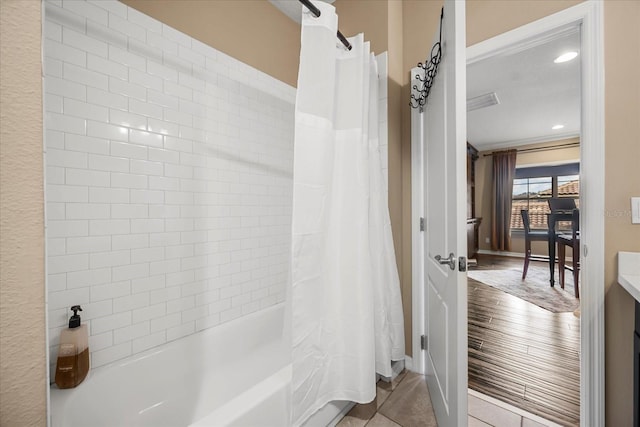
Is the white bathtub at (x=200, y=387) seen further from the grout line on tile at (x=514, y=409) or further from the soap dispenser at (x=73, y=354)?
the grout line on tile at (x=514, y=409)

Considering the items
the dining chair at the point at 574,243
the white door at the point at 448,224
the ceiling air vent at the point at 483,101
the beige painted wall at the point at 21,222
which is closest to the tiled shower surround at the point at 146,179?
the beige painted wall at the point at 21,222

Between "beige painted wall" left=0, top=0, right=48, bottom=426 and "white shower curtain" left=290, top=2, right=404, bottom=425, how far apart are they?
81 cm

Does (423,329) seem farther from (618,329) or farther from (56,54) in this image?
(56,54)

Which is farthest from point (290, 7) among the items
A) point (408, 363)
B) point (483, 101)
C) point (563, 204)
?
point (563, 204)

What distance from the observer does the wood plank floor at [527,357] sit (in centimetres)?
156

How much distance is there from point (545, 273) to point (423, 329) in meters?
4.19

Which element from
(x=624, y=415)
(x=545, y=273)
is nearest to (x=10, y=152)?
(x=624, y=415)

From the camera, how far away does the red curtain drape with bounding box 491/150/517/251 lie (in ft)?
19.9

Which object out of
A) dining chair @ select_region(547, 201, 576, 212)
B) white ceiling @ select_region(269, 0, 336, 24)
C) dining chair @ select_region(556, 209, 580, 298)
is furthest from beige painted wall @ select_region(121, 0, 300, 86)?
dining chair @ select_region(547, 201, 576, 212)

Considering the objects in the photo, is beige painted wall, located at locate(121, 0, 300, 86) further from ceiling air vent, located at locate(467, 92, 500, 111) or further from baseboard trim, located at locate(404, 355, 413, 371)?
ceiling air vent, located at locate(467, 92, 500, 111)

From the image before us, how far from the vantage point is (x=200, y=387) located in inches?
59.4

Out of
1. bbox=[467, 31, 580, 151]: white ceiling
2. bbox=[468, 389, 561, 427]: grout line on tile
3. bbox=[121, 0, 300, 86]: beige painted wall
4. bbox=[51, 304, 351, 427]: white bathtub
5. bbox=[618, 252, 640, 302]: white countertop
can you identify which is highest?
bbox=[467, 31, 580, 151]: white ceiling

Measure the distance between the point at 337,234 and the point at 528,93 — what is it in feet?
12.4

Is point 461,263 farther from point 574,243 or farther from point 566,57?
point 574,243
